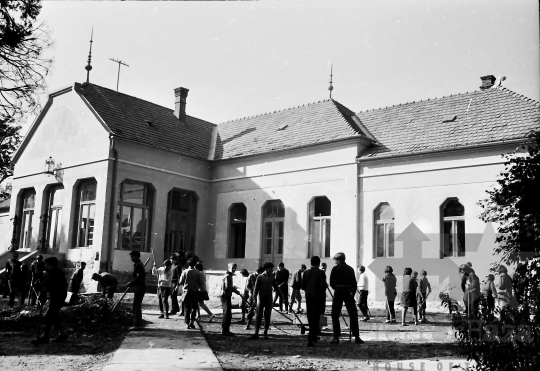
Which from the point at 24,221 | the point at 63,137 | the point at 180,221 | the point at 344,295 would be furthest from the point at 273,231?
the point at 344,295

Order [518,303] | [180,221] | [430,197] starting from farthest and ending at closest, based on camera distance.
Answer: [180,221] < [430,197] < [518,303]

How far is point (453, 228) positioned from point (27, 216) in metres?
19.5

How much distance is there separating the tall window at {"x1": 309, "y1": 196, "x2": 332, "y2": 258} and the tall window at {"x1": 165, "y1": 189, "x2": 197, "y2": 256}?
6.13 metres

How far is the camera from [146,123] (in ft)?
84.1

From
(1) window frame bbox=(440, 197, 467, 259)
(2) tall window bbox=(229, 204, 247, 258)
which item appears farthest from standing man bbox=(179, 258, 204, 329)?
(2) tall window bbox=(229, 204, 247, 258)

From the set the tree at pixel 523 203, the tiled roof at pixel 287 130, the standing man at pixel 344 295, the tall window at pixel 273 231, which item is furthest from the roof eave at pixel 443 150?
the tree at pixel 523 203

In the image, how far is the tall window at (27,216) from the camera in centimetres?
2634

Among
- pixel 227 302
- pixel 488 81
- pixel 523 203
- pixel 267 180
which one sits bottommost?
pixel 227 302

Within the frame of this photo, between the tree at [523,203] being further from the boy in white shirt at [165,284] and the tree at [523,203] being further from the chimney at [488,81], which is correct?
the chimney at [488,81]

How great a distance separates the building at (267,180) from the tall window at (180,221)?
61 millimetres

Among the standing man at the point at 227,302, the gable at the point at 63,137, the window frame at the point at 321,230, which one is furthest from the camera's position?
the gable at the point at 63,137

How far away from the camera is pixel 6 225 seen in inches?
1278

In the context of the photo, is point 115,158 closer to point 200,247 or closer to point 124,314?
point 200,247

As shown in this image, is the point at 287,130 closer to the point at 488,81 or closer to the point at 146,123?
the point at 146,123
